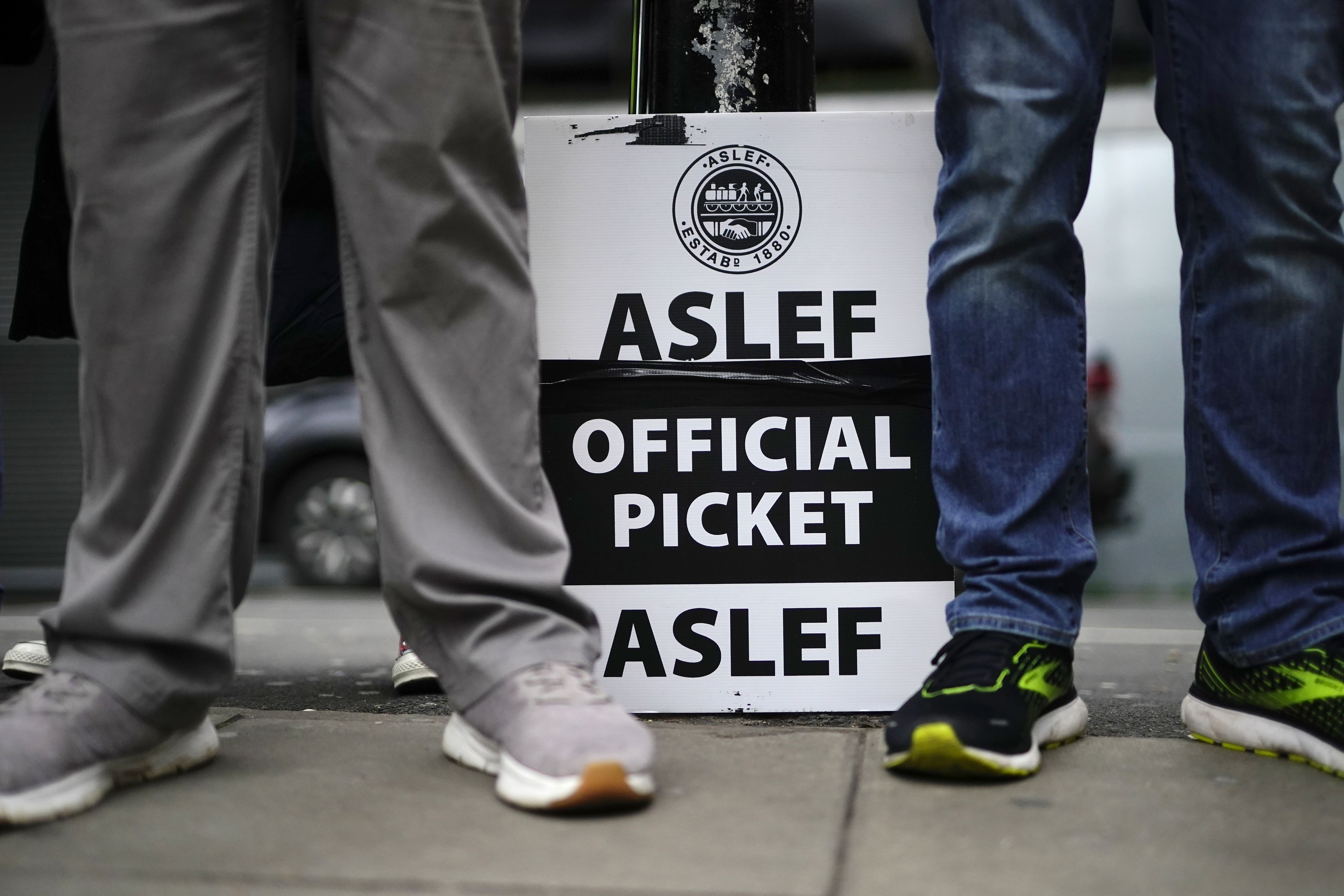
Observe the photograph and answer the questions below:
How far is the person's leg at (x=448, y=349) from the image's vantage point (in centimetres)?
131

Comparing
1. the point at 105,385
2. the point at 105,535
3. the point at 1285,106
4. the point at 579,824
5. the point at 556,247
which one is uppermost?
the point at 1285,106

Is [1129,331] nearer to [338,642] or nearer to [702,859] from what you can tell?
[338,642]

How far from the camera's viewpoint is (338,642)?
3.08 m

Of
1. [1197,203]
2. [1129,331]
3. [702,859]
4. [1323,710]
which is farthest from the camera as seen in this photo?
[1129,331]

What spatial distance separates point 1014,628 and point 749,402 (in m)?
0.55

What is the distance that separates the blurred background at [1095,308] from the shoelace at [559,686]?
416cm

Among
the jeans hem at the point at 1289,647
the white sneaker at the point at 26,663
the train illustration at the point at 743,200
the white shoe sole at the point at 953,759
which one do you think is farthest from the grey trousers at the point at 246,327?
the white sneaker at the point at 26,663

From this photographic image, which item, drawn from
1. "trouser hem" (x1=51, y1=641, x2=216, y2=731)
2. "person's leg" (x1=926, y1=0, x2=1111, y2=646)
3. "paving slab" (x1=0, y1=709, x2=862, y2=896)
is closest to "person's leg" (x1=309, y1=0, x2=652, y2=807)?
"paving slab" (x1=0, y1=709, x2=862, y2=896)

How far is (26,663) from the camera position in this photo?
215 centimetres

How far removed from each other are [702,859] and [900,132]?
3.72 ft

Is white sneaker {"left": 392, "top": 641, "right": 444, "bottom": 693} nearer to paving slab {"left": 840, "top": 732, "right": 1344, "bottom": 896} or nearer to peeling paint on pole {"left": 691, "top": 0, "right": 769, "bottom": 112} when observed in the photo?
paving slab {"left": 840, "top": 732, "right": 1344, "bottom": 896}

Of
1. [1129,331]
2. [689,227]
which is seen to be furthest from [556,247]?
[1129,331]

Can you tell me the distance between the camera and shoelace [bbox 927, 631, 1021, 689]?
1417 millimetres

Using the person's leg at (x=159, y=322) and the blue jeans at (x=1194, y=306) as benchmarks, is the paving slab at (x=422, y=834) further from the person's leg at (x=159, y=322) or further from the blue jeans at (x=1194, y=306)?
the blue jeans at (x=1194, y=306)
